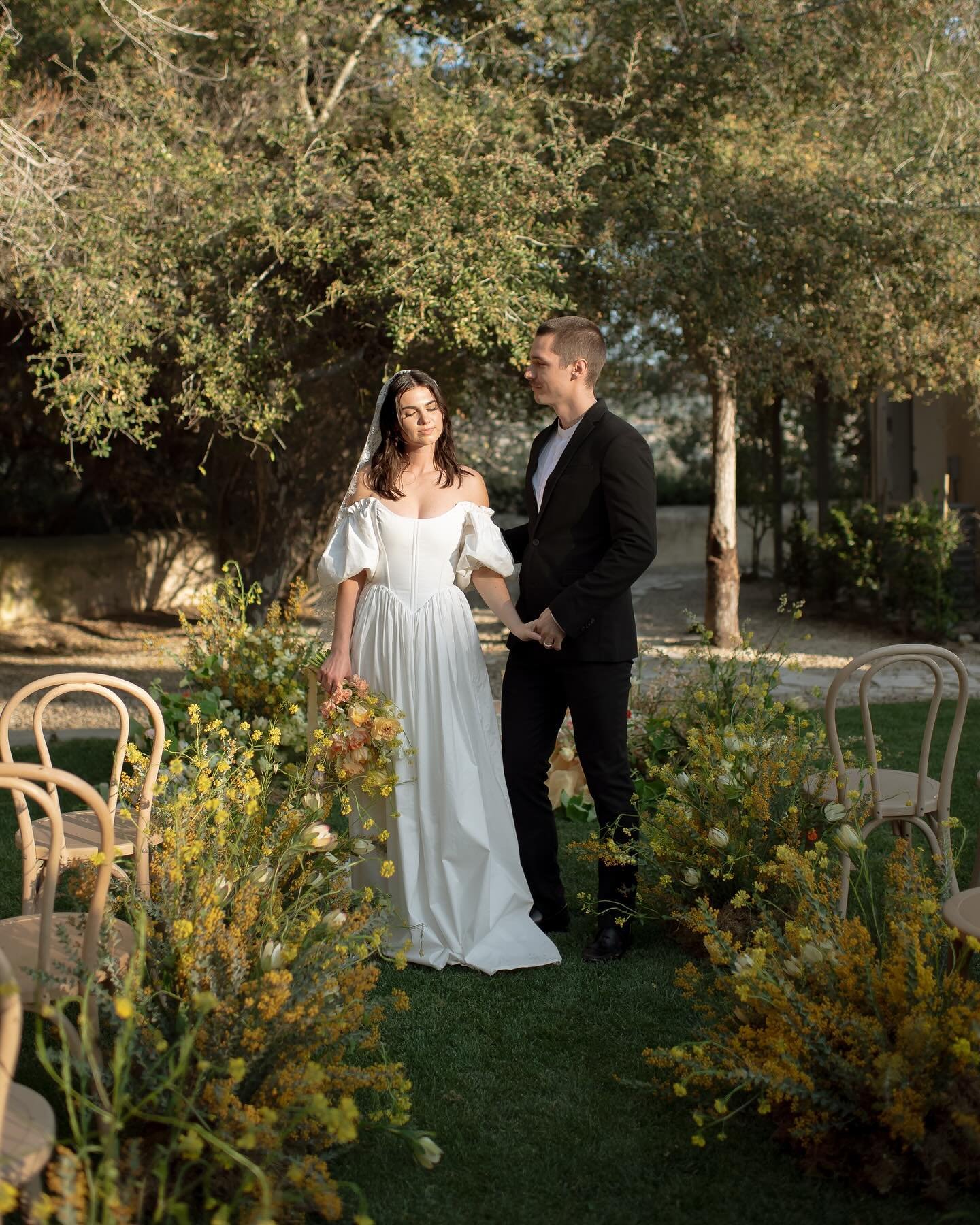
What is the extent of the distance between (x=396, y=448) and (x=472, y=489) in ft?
0.89

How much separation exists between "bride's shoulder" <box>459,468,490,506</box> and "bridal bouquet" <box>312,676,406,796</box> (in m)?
0.72

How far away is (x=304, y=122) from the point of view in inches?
288

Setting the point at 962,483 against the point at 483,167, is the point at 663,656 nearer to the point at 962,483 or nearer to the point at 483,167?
the point at 483,167

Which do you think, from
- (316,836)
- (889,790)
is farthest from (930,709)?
(316,836)

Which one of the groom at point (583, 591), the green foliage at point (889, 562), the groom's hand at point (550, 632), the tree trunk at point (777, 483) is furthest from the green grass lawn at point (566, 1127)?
the tree trunk at point (777, 483)

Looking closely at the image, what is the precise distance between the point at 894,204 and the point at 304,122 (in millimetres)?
3701

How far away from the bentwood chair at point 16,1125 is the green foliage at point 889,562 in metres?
8.77

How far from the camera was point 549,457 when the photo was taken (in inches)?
148

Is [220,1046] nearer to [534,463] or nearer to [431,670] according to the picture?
[431,670]

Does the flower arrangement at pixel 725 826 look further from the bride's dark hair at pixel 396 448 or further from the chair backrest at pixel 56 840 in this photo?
the chair backrest at pixel 56 840

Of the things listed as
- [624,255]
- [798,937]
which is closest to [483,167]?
[624,255]

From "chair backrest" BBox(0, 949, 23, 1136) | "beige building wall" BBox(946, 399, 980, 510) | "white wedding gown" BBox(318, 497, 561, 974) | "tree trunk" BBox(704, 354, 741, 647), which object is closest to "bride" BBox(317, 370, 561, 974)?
"white wedding gown" BBox(318, 497, 561, 974)

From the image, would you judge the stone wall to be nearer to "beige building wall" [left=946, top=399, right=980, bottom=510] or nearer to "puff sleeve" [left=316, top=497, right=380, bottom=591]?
"beige building wall" [left=946, top=399, right=980, bottom=510]

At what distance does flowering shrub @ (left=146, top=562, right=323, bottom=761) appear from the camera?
5254 mm
